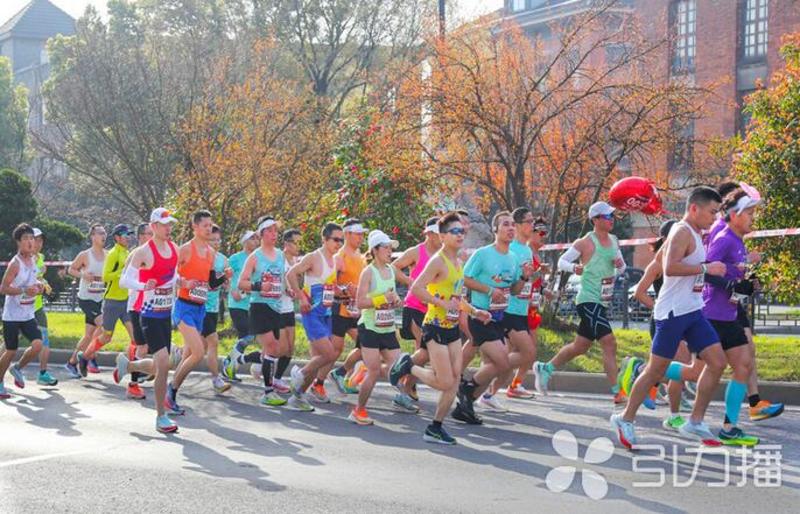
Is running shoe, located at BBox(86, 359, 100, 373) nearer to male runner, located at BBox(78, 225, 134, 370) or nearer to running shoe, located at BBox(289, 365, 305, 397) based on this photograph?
male runner, located at BBox(78, 225, 134, 370)

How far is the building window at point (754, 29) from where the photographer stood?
42216 mm

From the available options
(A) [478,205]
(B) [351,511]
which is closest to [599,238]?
(B) [351,511]

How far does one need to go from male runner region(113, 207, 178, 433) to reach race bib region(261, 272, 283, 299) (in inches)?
65.5

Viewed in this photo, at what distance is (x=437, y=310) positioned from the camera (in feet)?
30.6

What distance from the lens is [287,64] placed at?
1647 inches

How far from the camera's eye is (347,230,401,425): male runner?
10195mm

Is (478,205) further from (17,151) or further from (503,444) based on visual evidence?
(17,151)

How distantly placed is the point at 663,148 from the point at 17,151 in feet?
104

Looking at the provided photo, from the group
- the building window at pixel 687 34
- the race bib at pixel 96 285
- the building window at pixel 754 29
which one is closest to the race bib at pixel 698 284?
the race bib at pixel 96 285

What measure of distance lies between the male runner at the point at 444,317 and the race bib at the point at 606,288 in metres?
2.12

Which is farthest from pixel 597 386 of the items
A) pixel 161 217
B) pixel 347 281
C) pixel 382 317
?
pixel 161 217

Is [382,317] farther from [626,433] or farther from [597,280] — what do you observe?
[626,433]

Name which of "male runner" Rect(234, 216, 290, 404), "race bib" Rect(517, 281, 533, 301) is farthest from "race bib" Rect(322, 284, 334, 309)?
"race bib" Rect(517, 281, 533, 301)

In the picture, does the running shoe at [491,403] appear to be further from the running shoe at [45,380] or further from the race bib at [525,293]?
the running shoe at [45,380]
